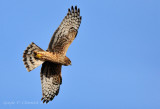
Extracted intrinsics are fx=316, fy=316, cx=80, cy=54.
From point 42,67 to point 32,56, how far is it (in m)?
0.60

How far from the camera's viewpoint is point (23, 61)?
929cm

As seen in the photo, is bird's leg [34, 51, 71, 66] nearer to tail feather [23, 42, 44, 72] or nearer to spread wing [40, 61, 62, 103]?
tail feather [23, 42, 44, 72]

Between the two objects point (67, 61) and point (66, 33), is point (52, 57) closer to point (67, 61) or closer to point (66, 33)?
point (67, 61)

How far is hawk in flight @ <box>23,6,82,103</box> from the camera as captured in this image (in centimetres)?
925

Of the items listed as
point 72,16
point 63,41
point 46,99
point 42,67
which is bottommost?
point 46,99

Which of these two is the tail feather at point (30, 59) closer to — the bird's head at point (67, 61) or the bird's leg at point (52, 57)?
the bird's leg at point (52, 57)

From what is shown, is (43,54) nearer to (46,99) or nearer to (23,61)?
(23,61)

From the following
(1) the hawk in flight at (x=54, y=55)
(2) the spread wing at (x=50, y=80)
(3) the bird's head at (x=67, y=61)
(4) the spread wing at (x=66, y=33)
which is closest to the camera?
(1) the hawk in flight at (x=54, y=55)

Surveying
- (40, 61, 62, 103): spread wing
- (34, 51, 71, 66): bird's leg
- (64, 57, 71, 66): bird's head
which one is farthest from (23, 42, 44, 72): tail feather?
(64, 57, 71, 66): bird's head

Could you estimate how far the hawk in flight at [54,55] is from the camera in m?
9.25

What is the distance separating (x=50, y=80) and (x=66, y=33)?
1.57 m

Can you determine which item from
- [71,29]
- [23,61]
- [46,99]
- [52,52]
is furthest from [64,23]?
[46,99]

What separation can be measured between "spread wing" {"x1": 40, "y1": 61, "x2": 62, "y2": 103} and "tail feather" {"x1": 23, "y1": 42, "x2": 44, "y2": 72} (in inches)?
16.6

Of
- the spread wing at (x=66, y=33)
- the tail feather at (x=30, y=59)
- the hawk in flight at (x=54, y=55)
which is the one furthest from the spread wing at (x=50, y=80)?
the spread wing at (x=66, y=33)
